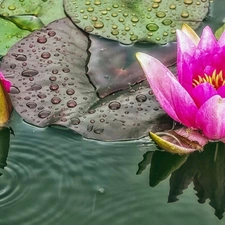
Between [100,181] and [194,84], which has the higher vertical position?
[194,84]

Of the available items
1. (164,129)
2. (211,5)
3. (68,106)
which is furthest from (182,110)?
(211,5)

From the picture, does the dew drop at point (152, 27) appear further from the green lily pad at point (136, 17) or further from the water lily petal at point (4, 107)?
the water lily petal at point (4, 107)

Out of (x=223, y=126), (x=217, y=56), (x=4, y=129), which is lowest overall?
(x=4, y=129)

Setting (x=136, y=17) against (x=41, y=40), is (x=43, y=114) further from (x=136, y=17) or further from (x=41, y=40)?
(x=136, y=17)

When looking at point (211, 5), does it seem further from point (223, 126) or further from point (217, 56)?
point (223, 126)

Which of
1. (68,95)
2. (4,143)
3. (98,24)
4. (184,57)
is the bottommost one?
(4,143)

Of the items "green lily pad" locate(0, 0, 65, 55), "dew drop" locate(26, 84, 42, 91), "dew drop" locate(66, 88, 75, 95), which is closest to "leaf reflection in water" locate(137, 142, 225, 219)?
"dew drop" locate(66, 88, 75, 95)

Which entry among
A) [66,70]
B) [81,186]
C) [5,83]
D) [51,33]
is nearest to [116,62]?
[66,70]
